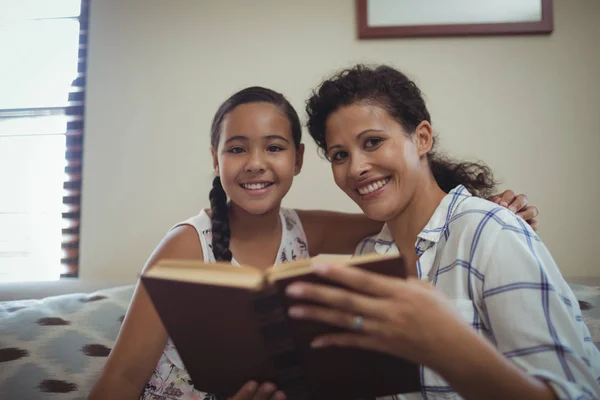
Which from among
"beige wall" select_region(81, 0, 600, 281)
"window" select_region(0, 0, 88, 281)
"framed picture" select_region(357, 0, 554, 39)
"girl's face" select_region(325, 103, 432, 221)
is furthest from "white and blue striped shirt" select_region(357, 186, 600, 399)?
"window" select_region(0, 0, 88, 281)

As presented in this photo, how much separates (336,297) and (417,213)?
1.71 ft

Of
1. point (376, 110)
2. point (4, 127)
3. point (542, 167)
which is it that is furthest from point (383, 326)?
point (4, 127)

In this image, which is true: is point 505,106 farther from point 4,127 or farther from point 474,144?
point 4,127

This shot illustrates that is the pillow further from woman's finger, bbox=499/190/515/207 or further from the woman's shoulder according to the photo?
woman's finger, bbox=499/190/515/207

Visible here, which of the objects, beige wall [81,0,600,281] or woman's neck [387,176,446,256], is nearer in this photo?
→ woman's neck [387,176,446,256]

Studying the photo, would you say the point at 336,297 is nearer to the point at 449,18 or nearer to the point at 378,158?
the point at 378,158

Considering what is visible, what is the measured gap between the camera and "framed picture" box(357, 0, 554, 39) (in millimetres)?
1449

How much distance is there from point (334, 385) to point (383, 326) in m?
0.17

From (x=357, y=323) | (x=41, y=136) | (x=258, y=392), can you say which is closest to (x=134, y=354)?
(x=258, y=392)

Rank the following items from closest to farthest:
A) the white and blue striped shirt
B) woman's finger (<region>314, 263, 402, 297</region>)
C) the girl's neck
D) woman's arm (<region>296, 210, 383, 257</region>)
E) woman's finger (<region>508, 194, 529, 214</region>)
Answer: woman's finger (<region>314, 263, 402, 297</region>) → the white and blue striped shirt → woman's finger (<region>508, 194, 529, 214</region>) → the girl's neck → woman's arm (<region>296, 210, 383, 257</region>)

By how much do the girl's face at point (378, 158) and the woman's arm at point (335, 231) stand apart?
0.33m

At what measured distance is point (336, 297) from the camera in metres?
0.43

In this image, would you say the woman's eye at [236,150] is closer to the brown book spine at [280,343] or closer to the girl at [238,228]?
the girl at [238,228]

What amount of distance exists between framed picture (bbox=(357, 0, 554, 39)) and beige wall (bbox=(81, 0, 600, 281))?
4cm
